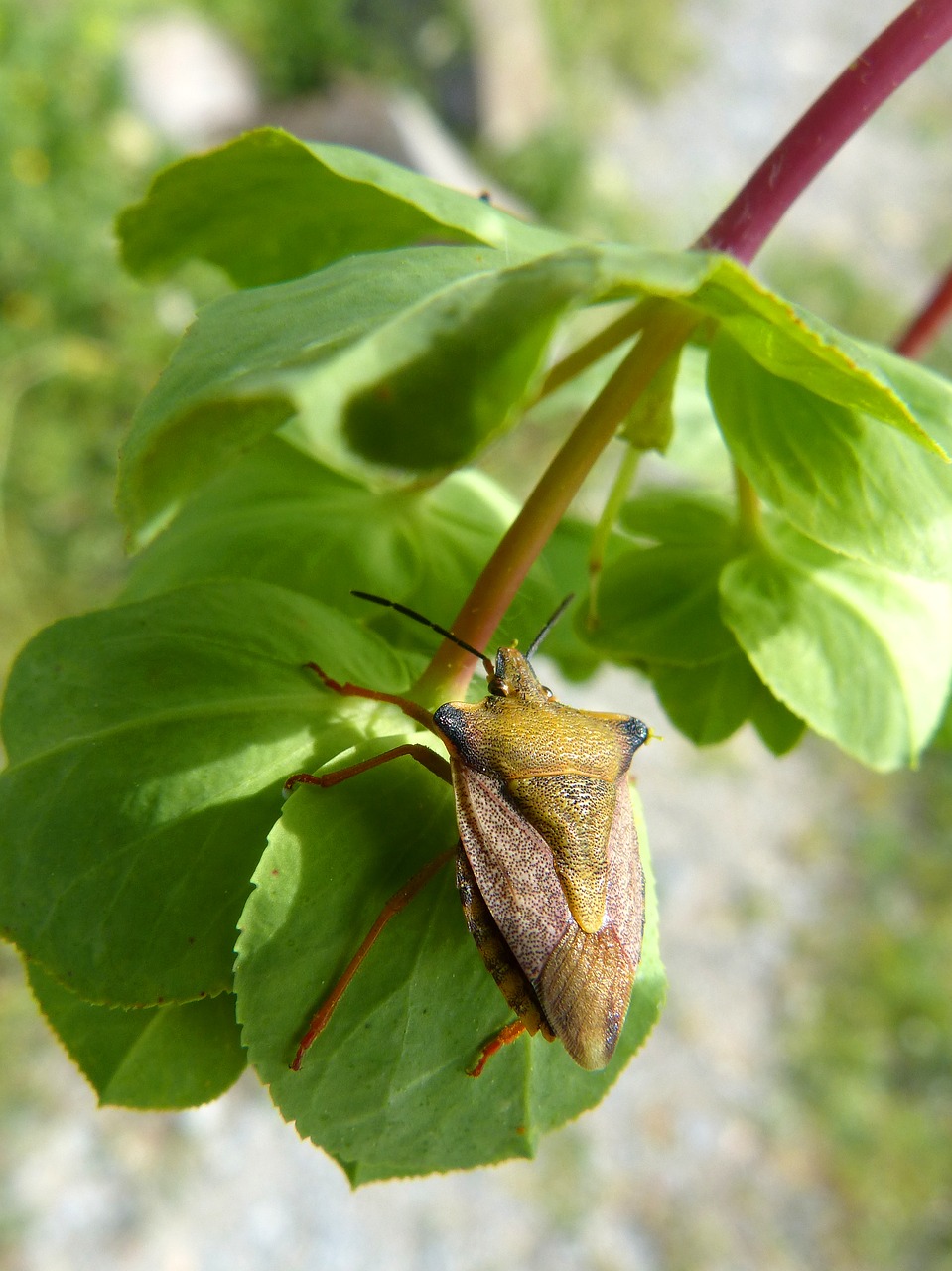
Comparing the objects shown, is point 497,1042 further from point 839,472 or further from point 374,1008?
point 839,472

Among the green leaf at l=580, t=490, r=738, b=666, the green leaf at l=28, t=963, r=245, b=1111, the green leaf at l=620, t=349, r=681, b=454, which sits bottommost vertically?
the green leaf at l=28, t=963, r=245, b=1111

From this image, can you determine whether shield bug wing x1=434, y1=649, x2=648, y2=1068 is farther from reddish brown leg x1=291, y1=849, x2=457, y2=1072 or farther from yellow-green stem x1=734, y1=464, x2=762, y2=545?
yellow-green stem x1=734, y1=464, x2=762, y2=545

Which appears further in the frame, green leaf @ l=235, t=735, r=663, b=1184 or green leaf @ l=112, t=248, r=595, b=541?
green leaf @ l=235, t=735, r=663, b=1184

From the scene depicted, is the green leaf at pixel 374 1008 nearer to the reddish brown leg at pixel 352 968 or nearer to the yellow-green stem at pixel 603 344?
the reddish brown leg at pixel 352 968

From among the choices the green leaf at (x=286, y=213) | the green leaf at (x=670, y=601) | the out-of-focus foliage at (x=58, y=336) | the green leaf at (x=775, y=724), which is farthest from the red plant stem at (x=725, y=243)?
the out-of-focus foliage at (x=58, y=336)

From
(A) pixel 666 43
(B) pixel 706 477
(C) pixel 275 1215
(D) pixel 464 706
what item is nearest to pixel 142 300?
(C) pixel 275 1215

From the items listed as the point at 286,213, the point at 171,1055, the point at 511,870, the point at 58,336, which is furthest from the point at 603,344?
the point at 58,336

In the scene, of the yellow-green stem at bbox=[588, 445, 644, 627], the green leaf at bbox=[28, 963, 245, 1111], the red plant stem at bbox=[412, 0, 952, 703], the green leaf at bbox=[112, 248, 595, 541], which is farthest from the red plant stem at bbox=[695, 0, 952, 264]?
the green leaf at bbox=[28, 963, 245, 1111]
